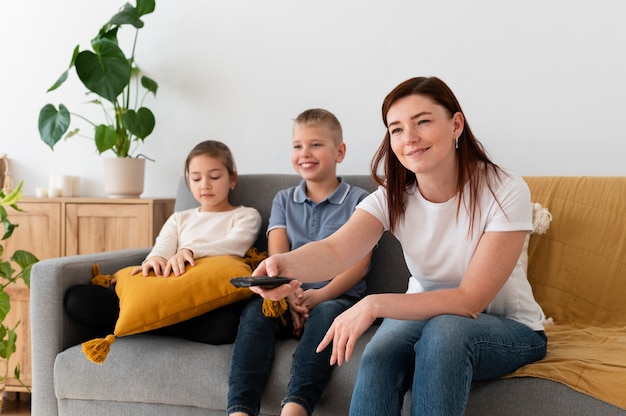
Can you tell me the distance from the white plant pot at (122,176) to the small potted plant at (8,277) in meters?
0.41

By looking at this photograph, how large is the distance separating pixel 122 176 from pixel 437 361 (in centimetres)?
190

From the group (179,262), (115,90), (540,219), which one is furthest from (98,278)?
(540,219)

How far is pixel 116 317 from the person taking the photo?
2076mm

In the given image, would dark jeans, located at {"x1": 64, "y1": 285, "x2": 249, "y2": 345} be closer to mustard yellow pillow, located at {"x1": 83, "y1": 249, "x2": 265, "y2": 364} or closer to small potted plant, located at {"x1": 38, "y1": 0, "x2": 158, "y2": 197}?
mustard yellow pillow, located at {"x1": 83, "y1": 249, "x2": 265, "y2": 364}

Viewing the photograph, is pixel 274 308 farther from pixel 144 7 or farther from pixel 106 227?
pixel 144 7

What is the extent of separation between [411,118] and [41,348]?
1258 mm

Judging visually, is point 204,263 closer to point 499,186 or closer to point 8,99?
point 499,186

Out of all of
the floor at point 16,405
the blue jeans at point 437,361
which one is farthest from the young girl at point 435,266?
the floor at point 16,405

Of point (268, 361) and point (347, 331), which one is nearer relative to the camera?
point (347, 331)

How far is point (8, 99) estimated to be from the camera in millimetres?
3279

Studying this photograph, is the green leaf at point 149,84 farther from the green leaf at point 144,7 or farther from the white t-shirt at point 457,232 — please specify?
the white t-shirt at point 457,232

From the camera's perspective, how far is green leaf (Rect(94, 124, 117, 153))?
112 inches

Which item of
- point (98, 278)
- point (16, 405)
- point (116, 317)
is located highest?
point (98, 278)

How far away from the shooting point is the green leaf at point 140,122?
2.88 meters
